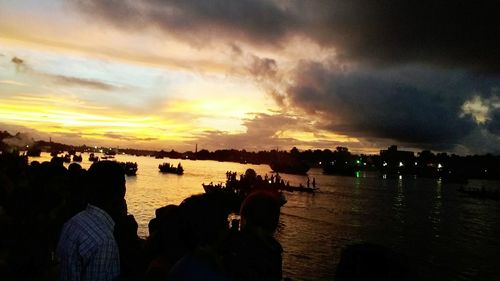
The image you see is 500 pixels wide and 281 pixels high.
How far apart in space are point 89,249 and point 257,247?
1.38m

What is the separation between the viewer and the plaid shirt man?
10.1 feet

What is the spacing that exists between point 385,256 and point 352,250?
0.16m

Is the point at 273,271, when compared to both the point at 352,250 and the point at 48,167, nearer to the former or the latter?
the point at 352,250

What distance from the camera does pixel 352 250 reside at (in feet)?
6.58

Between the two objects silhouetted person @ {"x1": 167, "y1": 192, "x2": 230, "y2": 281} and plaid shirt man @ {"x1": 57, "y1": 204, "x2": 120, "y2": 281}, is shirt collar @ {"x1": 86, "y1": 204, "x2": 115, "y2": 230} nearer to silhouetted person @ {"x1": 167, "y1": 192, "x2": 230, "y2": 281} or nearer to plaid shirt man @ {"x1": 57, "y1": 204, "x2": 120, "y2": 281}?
plaid shirt man @ {"x1": 57, "y1": 204, "x2": 120, "y2": 281}

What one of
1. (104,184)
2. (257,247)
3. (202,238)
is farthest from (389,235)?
(202,238)

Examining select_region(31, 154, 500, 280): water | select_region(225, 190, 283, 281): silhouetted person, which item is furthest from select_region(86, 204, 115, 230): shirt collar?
select_region(31, 154, 500, 280): water


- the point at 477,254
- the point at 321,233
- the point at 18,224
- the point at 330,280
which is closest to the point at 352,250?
the point at 18,224

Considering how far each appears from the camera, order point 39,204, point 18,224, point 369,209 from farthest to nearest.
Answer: point 369,209 < point 39,204 < point 18,224

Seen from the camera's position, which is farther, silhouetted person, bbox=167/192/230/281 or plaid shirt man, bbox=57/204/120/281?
plaid shirt man, bbox=57/204/120/281

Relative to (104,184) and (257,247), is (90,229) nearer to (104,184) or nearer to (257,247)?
(104,184)

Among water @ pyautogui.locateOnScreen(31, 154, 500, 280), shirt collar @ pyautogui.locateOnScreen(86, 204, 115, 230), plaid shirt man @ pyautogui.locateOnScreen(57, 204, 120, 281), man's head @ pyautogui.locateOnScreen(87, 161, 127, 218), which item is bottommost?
water @ pyautogui.locateOnScreen(31, 154, 500, 280)

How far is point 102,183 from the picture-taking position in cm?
323

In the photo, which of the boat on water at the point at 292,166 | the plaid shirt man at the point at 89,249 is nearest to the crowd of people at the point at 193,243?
the plaid shirt man at the point at 89,249
